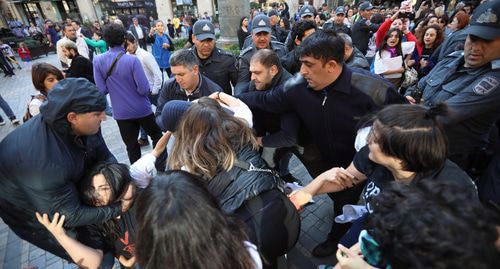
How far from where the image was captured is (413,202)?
847mm

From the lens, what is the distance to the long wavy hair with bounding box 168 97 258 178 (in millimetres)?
1468

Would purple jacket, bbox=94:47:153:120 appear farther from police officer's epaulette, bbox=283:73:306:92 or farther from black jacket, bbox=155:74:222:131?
police officer's epaulette, bbox=283:73:306:92

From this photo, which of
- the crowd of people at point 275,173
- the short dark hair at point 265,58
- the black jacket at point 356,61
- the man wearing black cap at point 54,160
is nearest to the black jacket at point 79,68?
the crowd of people at point 275,173

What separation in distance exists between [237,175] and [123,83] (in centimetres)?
260

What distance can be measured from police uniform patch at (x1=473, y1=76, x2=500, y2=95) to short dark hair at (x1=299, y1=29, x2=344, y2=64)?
3.25 ft

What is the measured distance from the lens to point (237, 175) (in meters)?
1.45

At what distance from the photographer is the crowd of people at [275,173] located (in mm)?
899

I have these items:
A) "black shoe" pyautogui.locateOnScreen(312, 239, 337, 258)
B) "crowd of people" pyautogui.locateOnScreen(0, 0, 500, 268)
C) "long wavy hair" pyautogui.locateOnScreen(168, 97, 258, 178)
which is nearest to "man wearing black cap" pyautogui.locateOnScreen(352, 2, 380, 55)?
"crowd of people" pyautogui.locateOnScreen(0, 0, 500, 268)

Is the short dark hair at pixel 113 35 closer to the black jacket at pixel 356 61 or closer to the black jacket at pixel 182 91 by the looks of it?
the black jacket at pixel 182 91

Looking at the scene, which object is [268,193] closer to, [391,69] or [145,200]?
[145,200]

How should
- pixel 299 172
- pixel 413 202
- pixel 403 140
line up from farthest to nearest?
pixel 299 172 < pixel 403 140 < pixel 413 202

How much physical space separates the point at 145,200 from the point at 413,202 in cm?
98

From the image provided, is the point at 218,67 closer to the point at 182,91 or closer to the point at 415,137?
the point at 182,91

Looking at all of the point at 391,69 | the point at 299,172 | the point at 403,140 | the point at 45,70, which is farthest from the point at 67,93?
the point at 391,69
